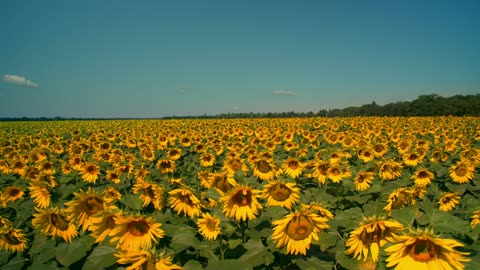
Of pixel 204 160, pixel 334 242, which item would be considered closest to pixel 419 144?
pixel 204 160

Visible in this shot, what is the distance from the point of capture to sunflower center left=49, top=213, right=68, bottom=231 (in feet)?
9.49

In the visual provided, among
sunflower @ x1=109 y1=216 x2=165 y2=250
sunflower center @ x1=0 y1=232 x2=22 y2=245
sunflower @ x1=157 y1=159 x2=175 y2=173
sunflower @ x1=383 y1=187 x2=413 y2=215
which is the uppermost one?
sunflower @ x1=109 y1=216 x2=165 y2=250

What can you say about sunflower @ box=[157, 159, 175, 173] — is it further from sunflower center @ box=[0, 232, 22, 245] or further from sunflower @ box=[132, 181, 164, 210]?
sunflower center @ box=[0, 232, 22, 245]

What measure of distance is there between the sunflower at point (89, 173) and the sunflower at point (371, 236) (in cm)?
561

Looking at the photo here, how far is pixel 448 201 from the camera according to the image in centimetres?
514

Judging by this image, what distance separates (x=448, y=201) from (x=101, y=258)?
527 cm

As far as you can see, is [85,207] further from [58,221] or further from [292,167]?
[292,167]

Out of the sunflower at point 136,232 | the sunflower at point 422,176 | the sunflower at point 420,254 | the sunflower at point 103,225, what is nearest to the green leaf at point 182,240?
the sunflower at point 136,232

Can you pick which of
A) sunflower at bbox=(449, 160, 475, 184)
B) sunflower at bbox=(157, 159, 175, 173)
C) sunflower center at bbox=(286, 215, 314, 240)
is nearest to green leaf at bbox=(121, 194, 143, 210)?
sunflower center at bbox=(286, 215, 314, 240)

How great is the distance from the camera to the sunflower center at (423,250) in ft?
Result: 6.10

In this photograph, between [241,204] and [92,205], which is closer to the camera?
[92,205]

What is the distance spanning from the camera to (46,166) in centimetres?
775

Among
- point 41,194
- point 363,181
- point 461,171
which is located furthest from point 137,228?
point 461,171

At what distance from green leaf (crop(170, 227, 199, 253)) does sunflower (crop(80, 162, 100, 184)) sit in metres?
4.45
